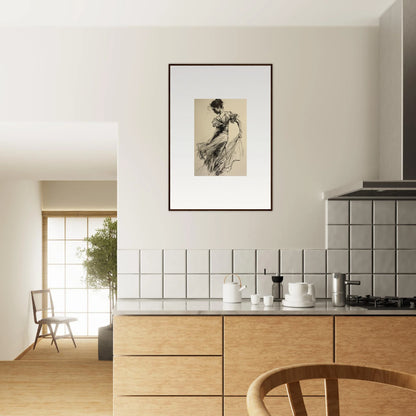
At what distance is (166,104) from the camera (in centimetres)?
306

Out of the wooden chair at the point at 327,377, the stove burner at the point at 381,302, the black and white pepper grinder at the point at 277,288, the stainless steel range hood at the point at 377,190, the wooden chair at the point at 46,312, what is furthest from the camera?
A: the wooden chair at the point at 46,312

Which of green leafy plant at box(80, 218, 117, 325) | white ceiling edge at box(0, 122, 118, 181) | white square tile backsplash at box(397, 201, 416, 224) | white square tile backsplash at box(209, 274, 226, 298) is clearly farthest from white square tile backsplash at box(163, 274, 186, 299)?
green leafy plant at box(80, 218, 117, 325)

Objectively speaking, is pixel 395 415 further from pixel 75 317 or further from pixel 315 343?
pixel 75 317

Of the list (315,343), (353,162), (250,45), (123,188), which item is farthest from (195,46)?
(315,343)

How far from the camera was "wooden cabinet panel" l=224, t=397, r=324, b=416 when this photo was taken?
2500 mm

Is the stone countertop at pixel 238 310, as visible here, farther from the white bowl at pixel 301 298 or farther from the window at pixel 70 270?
the window at pixel 70 270

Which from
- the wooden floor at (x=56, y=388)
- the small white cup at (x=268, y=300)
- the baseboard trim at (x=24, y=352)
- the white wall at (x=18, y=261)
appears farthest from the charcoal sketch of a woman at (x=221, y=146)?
the baseboard trim at (x=24, y=352)

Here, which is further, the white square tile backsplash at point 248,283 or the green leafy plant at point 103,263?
the green leafy plant at point 103,263

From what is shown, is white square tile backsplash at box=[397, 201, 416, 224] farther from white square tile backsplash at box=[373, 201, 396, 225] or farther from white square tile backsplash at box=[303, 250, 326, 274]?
white square tile backsplash at box=[303, 250, 326, 274]

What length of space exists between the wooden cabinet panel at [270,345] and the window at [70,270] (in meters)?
6.14

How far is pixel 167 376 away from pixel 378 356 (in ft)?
3.57

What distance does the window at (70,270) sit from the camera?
833 centimetres

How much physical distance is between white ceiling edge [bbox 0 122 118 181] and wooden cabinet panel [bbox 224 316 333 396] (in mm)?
1521

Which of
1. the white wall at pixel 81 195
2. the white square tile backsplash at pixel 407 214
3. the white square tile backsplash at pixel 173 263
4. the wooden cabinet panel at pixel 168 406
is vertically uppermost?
the white wall at pixel 81 195
